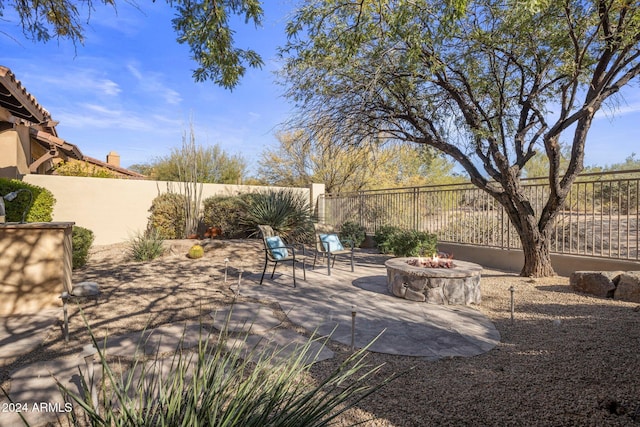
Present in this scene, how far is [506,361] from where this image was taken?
300 centimetres

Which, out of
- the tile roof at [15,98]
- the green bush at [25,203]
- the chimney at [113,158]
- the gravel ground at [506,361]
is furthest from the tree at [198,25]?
the chimney at [113,158]

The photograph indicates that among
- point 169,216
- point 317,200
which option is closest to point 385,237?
point 317,200

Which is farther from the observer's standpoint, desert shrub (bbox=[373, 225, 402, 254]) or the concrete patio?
desert shrub (bbox=[373, 225, 402, 254])

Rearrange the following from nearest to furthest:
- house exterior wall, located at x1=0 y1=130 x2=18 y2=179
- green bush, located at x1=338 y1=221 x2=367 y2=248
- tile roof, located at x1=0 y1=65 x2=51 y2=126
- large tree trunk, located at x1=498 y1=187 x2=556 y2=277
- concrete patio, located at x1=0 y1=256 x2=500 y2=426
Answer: concrete patio, located at x1=0 y1=256 x2=500 y2=426
tile roof, located at x1=0 y1=65 x2=51 y2=126
large tree trunk, located at x1=498 y1=187 x2=556 y2=277
house exterior wall, located at x1=0 y1=130 x2=18 y2=179
green bush, located at x1=338 y1=221 x2=367 y2=248

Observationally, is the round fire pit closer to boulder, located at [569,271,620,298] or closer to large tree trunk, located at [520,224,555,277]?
boulder, located at [569,271,620,298]

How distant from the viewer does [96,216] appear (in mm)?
10195

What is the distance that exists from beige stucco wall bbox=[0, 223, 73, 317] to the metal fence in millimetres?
7528

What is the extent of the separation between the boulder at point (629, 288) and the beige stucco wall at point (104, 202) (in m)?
11.2

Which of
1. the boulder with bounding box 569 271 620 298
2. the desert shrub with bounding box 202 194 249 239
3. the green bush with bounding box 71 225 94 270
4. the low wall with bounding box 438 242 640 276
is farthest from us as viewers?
the desert shrub with bounding box 202 194 249 239

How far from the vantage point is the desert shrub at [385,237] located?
921cm

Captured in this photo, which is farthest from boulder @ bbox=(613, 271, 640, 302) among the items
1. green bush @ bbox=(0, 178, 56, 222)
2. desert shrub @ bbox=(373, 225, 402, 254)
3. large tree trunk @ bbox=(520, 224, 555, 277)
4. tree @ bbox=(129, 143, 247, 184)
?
tree @ bbox=(129, 143, 247, 184)

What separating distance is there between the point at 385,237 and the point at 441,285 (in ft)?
15.0

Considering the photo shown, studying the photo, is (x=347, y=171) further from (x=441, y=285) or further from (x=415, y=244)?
(x=441, y=285)

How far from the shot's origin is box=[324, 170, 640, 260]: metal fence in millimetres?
5910
